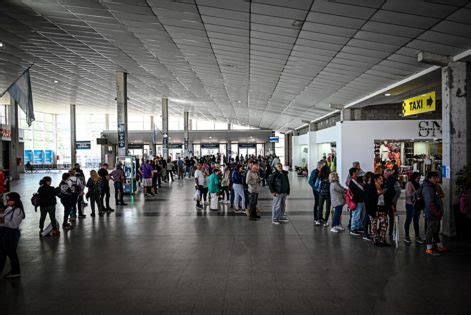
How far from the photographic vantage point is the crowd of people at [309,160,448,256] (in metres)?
6.92

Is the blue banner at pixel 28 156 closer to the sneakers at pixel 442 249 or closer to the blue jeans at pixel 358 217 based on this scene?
the blue jeans at pixel 358 217

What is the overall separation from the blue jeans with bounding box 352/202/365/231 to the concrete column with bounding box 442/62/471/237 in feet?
5.94

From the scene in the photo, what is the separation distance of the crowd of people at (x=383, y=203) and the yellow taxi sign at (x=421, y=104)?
3962 mm

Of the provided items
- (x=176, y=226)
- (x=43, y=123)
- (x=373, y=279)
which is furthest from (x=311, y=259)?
(x=43, y=123)

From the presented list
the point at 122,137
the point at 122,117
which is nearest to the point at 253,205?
the point at 122,137

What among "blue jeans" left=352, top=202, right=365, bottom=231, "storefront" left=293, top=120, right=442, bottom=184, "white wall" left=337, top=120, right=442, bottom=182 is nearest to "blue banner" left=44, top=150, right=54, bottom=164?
"storefront" left=293, top=120, right=442, bottom=184

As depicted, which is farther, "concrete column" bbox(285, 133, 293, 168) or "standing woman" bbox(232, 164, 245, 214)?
"concrete column" bbox(285, 133, 293, 168)

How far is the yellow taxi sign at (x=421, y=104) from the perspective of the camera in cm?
1140

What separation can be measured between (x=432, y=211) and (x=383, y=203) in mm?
1011

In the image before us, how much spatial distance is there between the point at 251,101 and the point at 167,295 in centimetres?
1976

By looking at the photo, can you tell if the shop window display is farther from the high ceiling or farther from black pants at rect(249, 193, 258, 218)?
black pants at rect(249, 193, 258, 218)

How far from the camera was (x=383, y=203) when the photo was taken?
7.66 meters

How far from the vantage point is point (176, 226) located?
9.77 m

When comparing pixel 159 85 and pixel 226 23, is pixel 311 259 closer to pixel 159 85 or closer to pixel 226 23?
pixel 226 23
